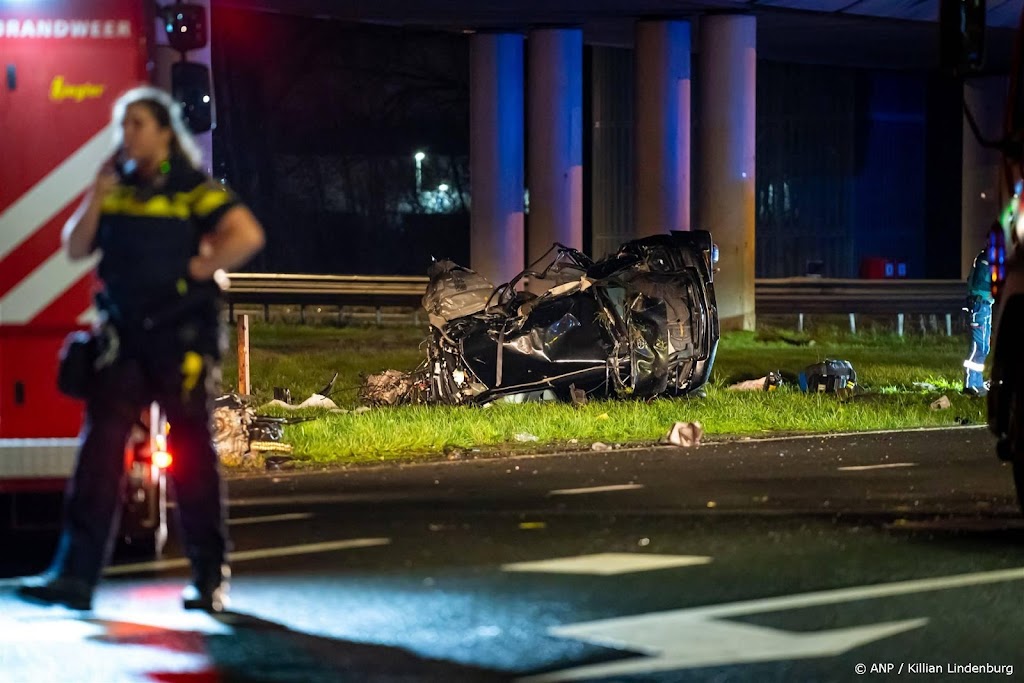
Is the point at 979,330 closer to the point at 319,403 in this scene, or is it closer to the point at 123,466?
the point at 319,403

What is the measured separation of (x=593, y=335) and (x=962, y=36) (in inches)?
Result: 277

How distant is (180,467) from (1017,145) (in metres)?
4.62

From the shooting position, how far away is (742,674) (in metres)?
6.02

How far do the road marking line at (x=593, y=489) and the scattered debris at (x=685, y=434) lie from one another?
267 centimetres

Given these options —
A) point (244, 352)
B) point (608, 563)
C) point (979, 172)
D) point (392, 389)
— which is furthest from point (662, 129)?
point (608, 563)

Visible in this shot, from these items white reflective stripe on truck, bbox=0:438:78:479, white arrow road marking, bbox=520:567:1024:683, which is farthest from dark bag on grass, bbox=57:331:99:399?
white arrow road marking, bbox=520:567:1024:683

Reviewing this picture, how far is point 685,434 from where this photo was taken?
551 inches

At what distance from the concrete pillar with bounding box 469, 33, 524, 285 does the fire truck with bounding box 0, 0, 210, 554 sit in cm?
2338

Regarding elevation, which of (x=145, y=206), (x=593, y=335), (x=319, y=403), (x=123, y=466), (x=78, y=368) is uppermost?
(x=145, y=206)

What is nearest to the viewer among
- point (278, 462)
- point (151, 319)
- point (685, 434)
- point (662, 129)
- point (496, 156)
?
point (151, 319)

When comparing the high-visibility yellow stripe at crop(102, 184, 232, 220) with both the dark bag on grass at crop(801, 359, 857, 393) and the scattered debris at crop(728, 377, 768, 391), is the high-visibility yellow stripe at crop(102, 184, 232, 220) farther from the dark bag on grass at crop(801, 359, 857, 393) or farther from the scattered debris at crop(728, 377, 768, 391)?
the scattered debris at crop(728, 377, 768, 391)

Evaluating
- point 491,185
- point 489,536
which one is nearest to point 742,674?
point 489,536

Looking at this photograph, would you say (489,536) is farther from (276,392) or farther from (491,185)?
(491,185)

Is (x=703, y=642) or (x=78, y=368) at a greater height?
(x=78, y=368)
